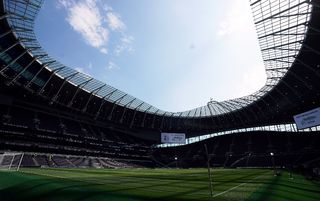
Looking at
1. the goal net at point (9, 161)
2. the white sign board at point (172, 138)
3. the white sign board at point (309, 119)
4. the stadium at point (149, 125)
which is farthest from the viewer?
the white sign board at point (172, 138)

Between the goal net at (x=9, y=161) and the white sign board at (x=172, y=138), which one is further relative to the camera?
the white sign board at (x=172, y=138)

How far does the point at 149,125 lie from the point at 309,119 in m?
55.6

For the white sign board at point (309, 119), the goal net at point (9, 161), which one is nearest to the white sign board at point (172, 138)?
the white sign board at point (309, 119)

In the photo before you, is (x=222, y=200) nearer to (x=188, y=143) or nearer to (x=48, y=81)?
(x=48, y=81)

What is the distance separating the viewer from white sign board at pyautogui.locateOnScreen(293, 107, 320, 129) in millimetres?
54250

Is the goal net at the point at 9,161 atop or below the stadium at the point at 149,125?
below

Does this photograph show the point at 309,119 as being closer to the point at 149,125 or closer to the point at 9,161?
the point at 149,125

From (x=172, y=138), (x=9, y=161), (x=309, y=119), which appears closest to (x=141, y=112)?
(x=172, y=138)

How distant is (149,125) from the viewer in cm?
9694

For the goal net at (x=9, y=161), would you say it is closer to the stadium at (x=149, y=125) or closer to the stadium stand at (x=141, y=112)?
the stadium at (x=149, y=125)

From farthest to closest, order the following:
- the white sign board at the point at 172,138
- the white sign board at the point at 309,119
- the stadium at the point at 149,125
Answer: the white sign board at the point at 172,138, the white sign board at the point at 309,119, the stadium at the point at 149,125

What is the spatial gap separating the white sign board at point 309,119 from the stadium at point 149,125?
9.4 inches

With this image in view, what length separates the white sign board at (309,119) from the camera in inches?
2136

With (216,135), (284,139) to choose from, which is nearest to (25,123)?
(216,135)
